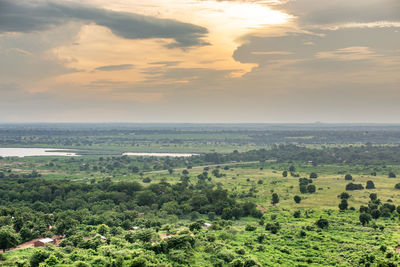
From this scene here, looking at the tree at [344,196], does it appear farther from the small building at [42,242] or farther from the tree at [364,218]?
the small building at [42,242]

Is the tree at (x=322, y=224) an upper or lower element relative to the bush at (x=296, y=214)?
upper

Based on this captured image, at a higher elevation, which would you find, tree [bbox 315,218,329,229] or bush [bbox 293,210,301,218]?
tree [bbox 315,218,329,229]

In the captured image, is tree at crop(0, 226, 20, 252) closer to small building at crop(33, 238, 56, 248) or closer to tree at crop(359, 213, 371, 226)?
small building at crop(33, 238, 56, 248)

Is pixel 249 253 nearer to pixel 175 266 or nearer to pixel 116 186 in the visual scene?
pixel 175 266

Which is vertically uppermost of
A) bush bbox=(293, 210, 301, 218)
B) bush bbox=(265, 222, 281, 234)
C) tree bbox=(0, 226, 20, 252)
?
tree bbox=(0, 226, 20, 252)

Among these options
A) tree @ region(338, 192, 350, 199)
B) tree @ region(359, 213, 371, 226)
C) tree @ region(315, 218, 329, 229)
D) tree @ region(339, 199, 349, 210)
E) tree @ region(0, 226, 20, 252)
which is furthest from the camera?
tree @ region(338, 192, 350, 199)

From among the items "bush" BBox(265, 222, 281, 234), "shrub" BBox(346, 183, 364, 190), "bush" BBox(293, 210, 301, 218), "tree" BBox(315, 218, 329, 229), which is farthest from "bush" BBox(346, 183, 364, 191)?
"bush" BBox(265, 222, 281, 234)

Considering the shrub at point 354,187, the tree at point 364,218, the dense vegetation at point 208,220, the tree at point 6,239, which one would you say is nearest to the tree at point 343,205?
the dense vegetation at point 208,220

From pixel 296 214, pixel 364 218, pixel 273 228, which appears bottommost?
pixel 296 214

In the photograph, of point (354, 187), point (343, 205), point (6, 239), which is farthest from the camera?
point (354, 187)

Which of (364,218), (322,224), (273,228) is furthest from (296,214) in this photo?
(273,228)

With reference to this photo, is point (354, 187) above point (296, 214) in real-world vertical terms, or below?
above

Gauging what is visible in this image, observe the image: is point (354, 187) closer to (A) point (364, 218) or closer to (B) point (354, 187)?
(B) point (354, 187)
